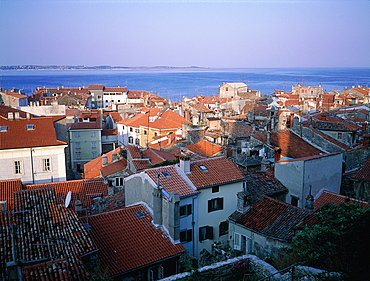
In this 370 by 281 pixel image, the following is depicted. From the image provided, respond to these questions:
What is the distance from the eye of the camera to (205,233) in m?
15.0

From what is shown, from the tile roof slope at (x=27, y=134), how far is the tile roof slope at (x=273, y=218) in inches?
575

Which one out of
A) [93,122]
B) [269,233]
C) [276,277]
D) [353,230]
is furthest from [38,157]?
[353,230]

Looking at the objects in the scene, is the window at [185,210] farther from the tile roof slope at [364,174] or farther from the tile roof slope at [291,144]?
the tile roof slope at [291,144]

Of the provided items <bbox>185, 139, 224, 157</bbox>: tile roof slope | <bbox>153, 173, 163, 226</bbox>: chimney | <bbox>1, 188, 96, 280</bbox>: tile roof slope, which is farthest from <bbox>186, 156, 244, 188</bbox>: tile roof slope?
<bbox>185, 139, 224, 157</bbox>: tile roof slope

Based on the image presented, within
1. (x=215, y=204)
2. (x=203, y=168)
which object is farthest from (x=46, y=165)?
(x=215, y=204)

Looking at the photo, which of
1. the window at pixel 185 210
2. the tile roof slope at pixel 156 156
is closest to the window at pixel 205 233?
the window at pixel 185 210

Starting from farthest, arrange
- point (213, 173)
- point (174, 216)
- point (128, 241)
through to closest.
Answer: point (213, 173) < point (174, 216) < point (128, 241)

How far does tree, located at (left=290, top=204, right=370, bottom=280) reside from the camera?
6.76m

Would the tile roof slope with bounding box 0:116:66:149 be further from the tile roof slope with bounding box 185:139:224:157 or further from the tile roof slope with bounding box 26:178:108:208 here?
the tile roof slope with bounding box 185:139:224:157

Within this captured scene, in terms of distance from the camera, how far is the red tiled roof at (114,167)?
2117 cm

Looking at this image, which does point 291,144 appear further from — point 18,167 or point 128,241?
point 18,167

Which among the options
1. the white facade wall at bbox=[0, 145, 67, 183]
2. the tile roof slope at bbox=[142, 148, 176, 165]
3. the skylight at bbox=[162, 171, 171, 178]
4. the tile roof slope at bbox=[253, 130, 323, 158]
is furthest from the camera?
the white facade wall at bbox=[0, 145, 67, 183]

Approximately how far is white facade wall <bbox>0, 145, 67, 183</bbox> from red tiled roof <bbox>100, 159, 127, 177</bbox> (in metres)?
3.45

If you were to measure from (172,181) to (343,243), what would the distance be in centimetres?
802
